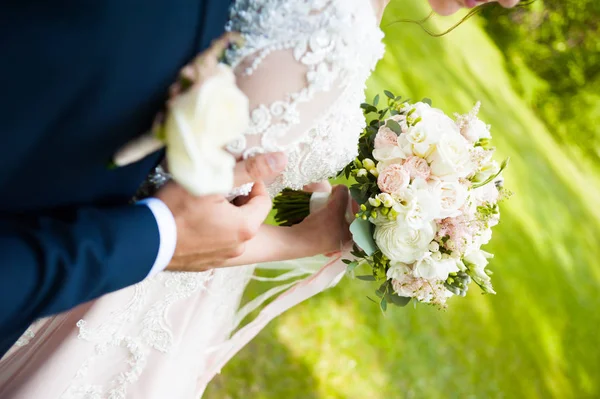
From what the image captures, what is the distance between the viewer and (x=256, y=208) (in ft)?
5.18

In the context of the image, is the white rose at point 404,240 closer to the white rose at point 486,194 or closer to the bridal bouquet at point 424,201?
the bridal bouquet at point 424,201

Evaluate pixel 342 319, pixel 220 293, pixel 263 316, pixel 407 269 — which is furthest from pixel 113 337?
pixel 342 319

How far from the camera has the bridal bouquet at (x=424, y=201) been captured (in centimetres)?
199

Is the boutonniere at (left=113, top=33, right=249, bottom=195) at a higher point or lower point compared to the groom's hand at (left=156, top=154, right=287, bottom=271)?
higher

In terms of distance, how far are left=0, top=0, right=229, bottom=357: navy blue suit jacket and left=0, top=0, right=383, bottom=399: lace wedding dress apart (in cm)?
16

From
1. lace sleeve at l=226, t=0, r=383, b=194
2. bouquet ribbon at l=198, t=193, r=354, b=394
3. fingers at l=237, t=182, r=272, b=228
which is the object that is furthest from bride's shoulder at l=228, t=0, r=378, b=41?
bouquet ribbon at l=198, t=193, r=354, b=394

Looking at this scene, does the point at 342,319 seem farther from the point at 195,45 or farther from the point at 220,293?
the point at 195,45

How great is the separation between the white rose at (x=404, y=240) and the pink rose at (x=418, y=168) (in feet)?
0.55

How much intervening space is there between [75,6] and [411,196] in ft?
4.13

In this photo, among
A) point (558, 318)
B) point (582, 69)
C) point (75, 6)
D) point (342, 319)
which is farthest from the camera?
point (582, 69)

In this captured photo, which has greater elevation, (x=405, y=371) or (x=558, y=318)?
(x=405, y=371)

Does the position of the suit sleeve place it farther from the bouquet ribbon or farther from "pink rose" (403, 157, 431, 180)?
the bouquet ribbon

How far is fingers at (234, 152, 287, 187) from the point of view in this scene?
1400 millimetres

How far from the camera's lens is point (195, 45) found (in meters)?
1.21
